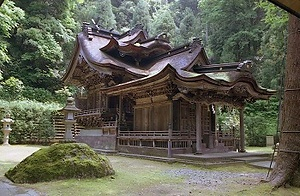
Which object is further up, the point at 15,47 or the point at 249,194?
the point at 15,47

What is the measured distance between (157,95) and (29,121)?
1013 cm

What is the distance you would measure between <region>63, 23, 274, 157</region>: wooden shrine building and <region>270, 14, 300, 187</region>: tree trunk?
12.8 ft

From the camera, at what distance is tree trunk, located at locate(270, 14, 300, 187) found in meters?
5.82

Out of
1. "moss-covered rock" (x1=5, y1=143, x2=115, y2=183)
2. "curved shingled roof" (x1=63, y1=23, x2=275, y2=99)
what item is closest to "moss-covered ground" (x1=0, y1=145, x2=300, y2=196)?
"moss-covered rock" (x1=5, y1=143, x2=115, y2=183)

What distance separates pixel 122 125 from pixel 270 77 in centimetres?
1420

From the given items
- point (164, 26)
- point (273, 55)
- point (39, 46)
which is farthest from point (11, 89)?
point (164, 26)

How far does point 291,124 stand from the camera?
19.5ft

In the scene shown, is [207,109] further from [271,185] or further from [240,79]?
[271,185]

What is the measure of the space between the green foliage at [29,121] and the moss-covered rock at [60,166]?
12.1 m

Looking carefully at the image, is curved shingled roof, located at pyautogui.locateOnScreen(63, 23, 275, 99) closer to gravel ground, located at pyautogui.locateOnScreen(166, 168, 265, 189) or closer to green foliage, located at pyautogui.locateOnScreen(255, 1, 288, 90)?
gravel ground, located at pyautogui.locateOnScreen(166, 168, 265, 189)

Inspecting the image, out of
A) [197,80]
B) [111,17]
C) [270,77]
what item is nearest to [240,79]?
[197,80]

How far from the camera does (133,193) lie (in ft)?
17.7

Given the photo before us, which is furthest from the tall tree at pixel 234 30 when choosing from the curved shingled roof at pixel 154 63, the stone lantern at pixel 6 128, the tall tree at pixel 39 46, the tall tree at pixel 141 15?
the stone lantern at pixel 6 128

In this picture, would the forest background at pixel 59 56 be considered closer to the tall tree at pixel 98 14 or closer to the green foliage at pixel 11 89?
the green foliage at pixel 11 89
